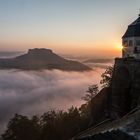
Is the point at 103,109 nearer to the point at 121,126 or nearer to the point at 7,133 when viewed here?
the point at 7,133

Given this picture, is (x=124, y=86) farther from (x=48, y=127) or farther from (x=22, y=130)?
(x=22, y=130)

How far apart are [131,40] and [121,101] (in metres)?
14.3

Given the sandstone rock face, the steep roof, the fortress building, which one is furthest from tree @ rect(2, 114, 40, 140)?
the steep roof

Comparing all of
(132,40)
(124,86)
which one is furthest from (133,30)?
(124,86)

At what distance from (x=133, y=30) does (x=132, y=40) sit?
77.0 inches

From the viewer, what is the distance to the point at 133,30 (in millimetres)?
66000

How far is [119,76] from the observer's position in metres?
58.6

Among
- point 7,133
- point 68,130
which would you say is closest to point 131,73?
point 68,130

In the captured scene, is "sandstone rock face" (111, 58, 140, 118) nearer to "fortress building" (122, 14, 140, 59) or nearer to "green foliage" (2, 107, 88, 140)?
"fortress building" (122, 14, 140, 59)

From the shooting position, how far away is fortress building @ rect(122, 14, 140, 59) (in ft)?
210

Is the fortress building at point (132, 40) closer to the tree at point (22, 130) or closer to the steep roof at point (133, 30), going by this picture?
the steep roof at point (133, 30)

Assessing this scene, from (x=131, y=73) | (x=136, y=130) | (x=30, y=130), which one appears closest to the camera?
(x=136, y=130)

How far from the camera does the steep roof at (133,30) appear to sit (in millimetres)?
65375

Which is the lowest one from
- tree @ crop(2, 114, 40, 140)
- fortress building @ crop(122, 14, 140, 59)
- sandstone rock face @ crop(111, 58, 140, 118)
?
tree @ crop(2, 114, 40, 140)
